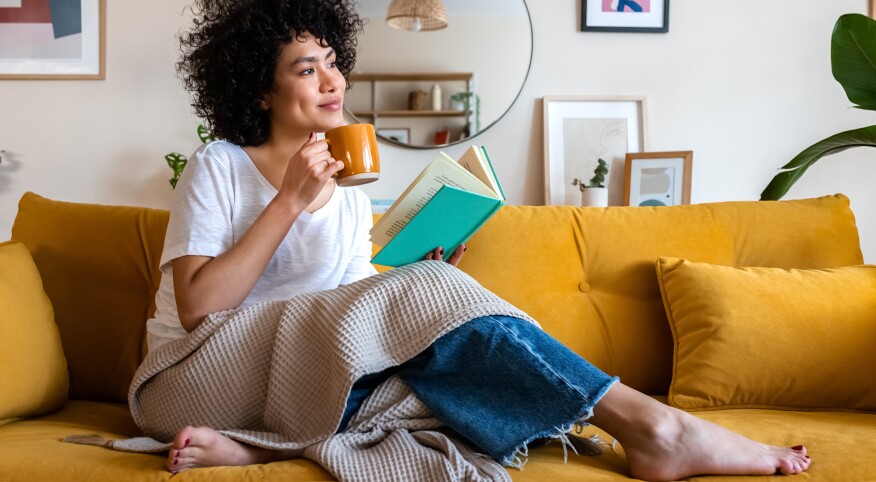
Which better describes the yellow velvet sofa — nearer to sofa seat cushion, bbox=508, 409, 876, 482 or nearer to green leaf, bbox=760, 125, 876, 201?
sofa seat cushion, bbox=508, 409, 876, 482

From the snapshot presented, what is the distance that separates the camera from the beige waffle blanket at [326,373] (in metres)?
1.21

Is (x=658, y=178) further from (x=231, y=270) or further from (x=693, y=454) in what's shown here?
(x=231, y=270)

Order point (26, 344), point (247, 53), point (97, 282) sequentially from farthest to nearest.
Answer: point (97, 282)
point (247, 53)
point (26, 344)

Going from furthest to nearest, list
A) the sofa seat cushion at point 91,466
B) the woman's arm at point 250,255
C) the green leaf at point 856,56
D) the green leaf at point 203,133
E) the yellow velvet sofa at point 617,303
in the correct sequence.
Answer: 1. the green leaf at point 203,133
2. the green leaf at point 856,56
3. the yellow velvet sofa at point 617,303
4. the woman's arm at point 250,255
5. the sofa seat cushion at point 91,466

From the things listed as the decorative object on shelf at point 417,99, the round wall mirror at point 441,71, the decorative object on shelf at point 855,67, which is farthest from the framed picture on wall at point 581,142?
the decorative object on shelf at point 855,67

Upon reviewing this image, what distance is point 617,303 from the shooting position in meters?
1.85

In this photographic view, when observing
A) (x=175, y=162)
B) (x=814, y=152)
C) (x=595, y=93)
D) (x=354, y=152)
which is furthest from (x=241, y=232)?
(x=814, y=152)

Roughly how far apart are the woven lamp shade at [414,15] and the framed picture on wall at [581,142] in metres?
0.44

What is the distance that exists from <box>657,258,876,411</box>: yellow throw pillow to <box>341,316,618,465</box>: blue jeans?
56cm

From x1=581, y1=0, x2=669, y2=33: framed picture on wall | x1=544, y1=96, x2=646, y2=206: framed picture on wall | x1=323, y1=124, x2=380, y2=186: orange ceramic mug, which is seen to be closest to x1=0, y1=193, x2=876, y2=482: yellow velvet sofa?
x1=323, y1=124, x2=380, y2=186: orange ceramic mug

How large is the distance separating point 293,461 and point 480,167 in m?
0.68

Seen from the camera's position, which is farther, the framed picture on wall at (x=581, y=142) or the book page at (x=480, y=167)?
the framed picture on wall at (x=581, y=142)

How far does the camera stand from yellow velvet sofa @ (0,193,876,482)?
1.55 metres

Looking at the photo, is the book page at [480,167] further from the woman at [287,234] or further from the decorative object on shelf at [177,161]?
the decorative object on shelf at [177,161]
